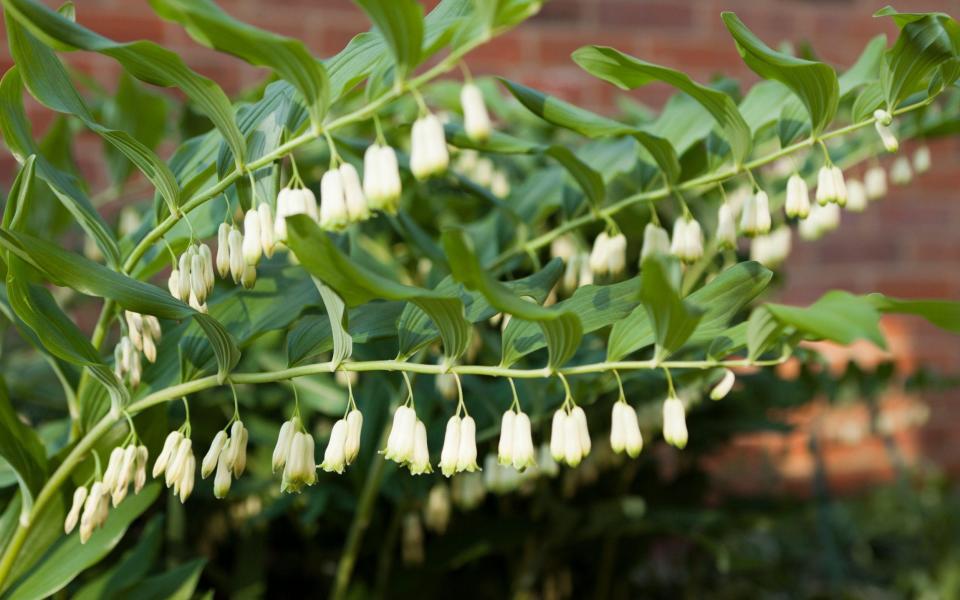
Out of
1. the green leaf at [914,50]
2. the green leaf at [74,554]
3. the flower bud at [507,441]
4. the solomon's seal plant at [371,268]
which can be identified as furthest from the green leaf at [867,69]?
the green leaf at [74,554]

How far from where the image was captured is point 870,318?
0.51 metres

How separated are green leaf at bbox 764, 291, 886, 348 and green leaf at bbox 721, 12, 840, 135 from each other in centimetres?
20

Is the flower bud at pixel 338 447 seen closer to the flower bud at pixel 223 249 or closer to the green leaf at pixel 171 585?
the flower bud at pixel 223 249

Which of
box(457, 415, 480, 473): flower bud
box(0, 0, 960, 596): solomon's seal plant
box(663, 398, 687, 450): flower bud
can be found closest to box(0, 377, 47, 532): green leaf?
box(0, 0, 960, 596): solomon's seal plant

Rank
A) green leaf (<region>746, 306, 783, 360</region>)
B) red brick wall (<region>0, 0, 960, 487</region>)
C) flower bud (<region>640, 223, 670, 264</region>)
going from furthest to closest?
red brick wall (<region>0, 0, 960, 487</region>), flower bud (<region>640, 223, 670, 264</region>), green leaf (<region>746, 306, 783, 360</region>)

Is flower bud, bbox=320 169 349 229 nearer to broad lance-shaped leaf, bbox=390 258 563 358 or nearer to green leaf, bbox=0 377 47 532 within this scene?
broad lance-shaped leaf, bbox=390 258 563 358

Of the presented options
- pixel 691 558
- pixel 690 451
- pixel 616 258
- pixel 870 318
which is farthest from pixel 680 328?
pixel 691 558

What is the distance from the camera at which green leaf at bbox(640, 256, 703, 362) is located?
21.2 inches

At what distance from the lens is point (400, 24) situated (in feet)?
1.70

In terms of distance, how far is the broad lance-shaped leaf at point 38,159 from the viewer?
67cm

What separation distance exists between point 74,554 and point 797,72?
68 centimetres

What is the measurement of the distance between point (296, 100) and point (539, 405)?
0.36 m

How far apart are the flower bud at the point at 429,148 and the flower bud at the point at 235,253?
159 mm

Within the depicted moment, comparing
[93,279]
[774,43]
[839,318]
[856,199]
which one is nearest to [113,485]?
[93,279]
